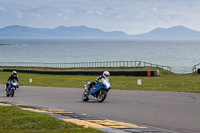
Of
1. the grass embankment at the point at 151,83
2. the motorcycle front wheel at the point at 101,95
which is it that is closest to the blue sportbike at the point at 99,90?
the motorcycle front wheel at the point at 101,95

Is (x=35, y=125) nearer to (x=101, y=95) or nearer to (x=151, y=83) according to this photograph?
(x=101, y=95)

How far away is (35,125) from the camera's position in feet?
31.4

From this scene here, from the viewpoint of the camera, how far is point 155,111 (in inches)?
500

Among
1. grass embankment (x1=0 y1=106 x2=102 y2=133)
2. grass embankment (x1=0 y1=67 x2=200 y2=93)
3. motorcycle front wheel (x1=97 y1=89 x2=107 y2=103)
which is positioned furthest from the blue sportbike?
grass embankment (x1=0 y1=67 x2=200 y2=93)

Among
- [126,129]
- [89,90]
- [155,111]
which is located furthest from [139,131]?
[89,90]

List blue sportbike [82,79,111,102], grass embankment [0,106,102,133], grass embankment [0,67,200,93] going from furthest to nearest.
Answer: grass embankment [0,67,200,93] → blue sportbike [82,79,111,102] → grass embankment [0,106,102,133]

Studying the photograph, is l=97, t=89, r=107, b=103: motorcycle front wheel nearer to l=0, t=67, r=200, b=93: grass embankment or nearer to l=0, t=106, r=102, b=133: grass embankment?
l=0, t=106, r=102, b=133: grass embankment

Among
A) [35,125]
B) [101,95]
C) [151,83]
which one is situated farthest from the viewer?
[151,83]

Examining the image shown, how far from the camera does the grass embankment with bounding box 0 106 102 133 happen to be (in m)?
8.77

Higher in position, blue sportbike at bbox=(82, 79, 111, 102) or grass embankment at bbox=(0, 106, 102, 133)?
blue sportbike at bbox=(82, 79, 111, 102)

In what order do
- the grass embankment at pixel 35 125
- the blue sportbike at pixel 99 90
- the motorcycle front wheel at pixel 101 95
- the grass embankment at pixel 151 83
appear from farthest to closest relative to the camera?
the grass embankment at pixel 151 83, the motorcycle front wheel at pixel 101 95, the blue sportbike at pixel 99 90, the grass embankment at pixel 35 125

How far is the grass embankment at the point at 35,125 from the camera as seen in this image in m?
8.77

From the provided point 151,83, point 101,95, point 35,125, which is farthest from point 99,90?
point 151,83

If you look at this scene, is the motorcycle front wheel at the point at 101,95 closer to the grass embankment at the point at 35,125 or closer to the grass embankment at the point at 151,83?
the grass embankment at the point at 35,125
